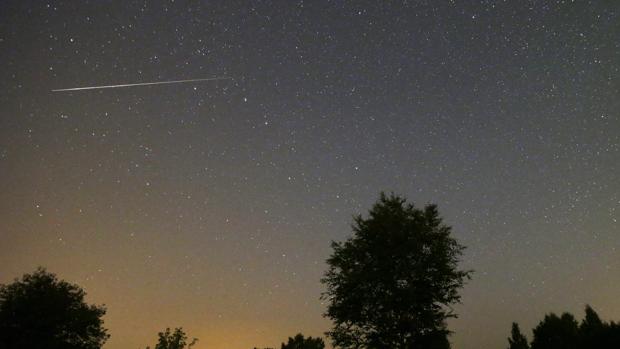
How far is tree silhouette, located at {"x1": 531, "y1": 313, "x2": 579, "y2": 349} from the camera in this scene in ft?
129

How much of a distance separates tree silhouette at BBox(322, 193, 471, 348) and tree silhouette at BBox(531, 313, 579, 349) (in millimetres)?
28711

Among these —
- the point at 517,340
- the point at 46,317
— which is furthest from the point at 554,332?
the point at 46,317

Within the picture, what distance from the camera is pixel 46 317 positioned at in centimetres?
3403

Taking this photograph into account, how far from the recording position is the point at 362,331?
64.2 ft

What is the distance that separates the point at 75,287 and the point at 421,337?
34550mm

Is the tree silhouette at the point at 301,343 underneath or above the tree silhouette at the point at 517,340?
above

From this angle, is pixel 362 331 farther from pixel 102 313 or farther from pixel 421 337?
pixel 102 313

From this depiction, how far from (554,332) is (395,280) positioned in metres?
31.6

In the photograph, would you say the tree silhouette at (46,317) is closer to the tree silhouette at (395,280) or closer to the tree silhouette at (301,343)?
the tree silhouette at (395,280)

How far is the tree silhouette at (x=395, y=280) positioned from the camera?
18344mm

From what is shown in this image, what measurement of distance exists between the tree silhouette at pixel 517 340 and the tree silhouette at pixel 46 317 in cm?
5144

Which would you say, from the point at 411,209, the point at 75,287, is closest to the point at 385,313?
the point at 411,209

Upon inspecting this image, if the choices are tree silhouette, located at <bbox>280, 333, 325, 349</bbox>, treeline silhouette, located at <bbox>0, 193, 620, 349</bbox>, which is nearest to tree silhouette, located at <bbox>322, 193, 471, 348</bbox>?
treeline silhouette, located at <bbox>0, 193, 620, 349</bbox>

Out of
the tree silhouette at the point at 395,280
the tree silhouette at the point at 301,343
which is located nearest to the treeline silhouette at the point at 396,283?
the tree silhouette at the point at 395,280
